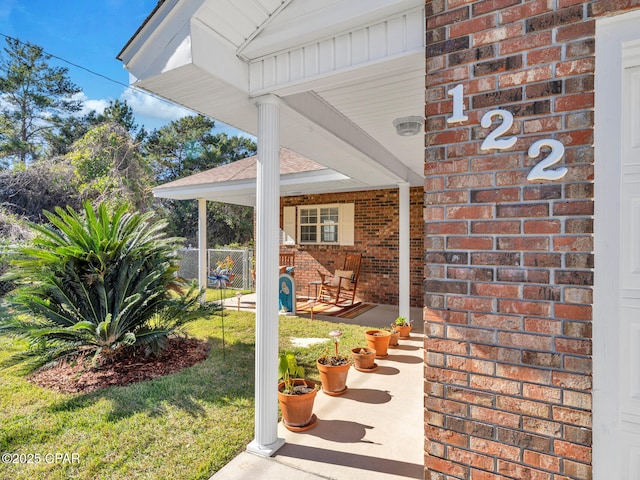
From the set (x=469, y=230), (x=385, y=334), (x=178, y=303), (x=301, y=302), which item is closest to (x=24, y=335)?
(x=178, y=303)

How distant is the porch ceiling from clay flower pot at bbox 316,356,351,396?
2.51 meters

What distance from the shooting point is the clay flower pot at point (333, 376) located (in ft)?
12.0

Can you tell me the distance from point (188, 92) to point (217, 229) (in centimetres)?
2185

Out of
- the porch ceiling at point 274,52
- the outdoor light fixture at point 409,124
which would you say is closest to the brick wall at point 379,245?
the outdoor light fixture at point 409,124

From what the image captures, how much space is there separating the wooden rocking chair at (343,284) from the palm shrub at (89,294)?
4.49m

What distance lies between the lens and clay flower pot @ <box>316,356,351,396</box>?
365 centimetres

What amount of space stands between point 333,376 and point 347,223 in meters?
5.96

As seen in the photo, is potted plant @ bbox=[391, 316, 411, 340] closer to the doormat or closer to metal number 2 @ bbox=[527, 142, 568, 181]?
the doormat

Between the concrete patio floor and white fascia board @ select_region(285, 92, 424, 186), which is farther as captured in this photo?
white fascia board @ select_region(285, 92, 424, 186)

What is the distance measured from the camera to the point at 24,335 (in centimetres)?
389

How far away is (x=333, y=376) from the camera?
367cm

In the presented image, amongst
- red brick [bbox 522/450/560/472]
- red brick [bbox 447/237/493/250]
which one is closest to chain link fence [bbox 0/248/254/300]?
red brick [bbox 447/237/493/250]

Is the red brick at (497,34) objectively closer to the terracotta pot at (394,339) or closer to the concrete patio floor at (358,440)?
the concrete patio floor at (358,440)

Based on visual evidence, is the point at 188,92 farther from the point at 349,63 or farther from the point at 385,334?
the point at 385,334
